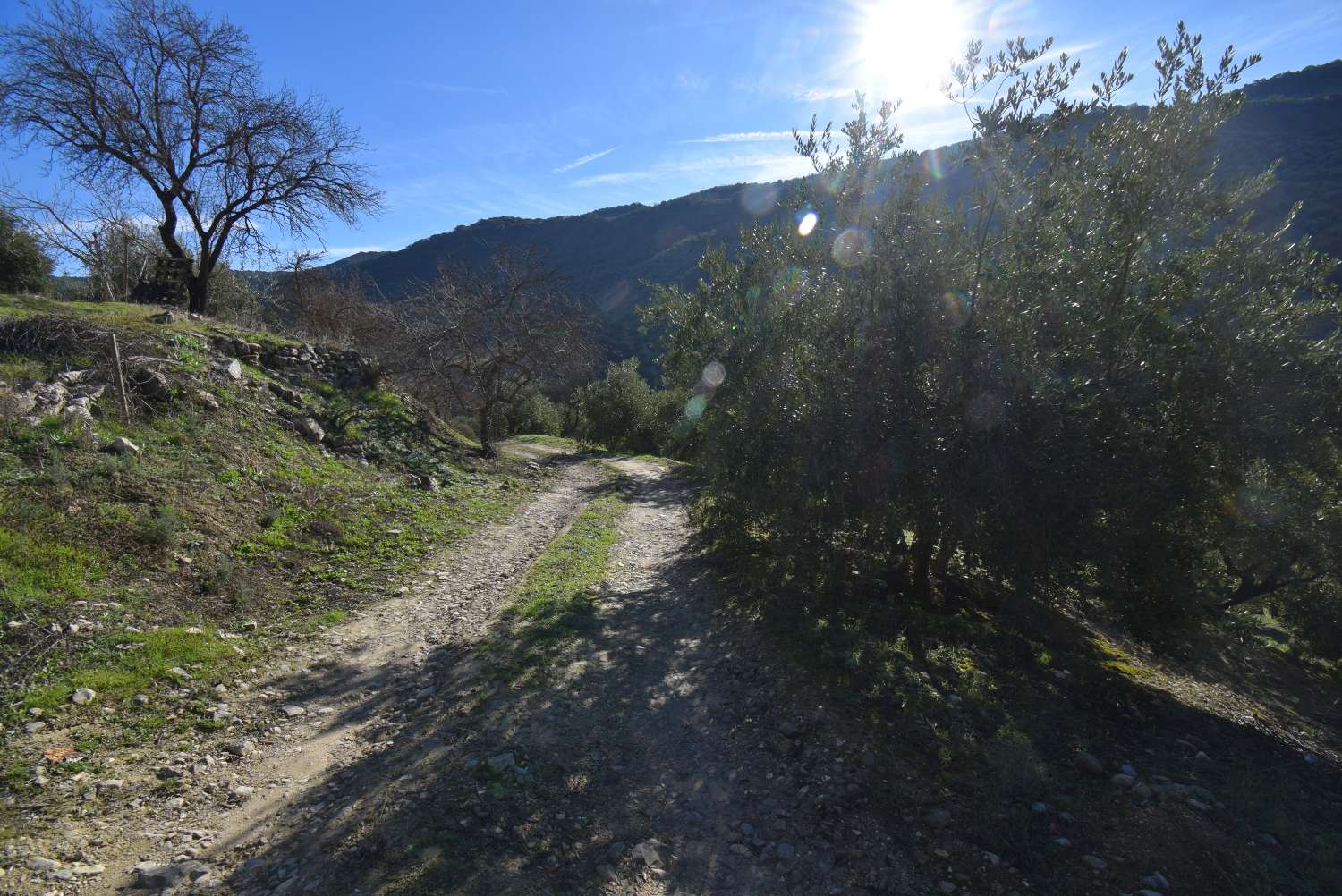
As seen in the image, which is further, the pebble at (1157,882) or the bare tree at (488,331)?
the bare tree at (488,331)

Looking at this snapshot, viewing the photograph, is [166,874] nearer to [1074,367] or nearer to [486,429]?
[1074,367]

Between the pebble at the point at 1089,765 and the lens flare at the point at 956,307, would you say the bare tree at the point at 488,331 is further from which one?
the pebble at the point at 1089,765

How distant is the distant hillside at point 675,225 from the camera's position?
51.4 m

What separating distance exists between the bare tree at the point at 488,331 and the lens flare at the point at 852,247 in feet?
52.7

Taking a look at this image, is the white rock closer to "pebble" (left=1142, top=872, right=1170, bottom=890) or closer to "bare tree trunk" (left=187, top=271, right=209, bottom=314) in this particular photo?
"pebble" (left=1142, top=872, right=1170, bottom=890)

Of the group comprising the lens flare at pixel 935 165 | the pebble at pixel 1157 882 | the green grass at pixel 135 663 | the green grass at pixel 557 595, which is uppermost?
the lens flare at pixel 935 165

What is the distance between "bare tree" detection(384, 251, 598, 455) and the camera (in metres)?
21.2

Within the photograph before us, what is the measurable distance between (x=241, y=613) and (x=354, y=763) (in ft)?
10.6

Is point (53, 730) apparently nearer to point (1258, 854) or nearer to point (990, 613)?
point (1258, 854)

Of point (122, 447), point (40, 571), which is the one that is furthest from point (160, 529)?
point (122, 447)

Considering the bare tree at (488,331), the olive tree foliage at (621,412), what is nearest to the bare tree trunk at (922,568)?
Result: the bare tree at (488,331)

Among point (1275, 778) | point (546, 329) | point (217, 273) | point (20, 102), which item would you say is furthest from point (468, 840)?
point (217, 273)

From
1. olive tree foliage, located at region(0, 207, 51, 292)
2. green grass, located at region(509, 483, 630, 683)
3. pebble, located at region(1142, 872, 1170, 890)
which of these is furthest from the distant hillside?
pebble, located at region(1142, 872, 1170, 890)

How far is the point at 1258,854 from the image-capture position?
4.62m
